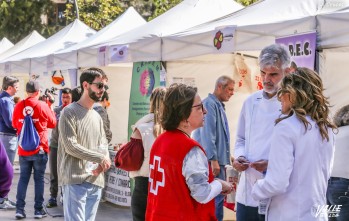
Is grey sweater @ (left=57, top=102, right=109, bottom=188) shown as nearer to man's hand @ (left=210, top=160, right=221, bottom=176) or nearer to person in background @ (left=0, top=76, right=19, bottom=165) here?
man's hand @ (left=210, top=160, right=221, bottom=176)

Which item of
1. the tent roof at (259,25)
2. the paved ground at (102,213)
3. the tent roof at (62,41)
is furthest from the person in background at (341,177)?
the tent roof at (62,41)

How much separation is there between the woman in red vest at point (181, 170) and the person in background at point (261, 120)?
1.68 feet

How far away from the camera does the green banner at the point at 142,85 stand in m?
9.18

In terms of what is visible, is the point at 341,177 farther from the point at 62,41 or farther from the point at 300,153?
the point at 62,41

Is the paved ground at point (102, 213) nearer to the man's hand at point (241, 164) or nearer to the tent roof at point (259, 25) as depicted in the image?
the tent roof at point (259, 25)

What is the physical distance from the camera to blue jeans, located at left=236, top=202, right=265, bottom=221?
4160mm

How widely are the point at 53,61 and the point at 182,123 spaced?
10110mm

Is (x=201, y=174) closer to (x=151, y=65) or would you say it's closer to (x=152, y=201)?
(x=152, y=201)

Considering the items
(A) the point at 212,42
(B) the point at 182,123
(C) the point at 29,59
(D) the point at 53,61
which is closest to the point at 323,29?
(A) the point at 212,42

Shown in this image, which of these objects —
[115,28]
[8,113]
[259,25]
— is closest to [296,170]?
[259,25]

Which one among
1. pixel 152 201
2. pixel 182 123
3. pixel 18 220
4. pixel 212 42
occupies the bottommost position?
pixel 18 220

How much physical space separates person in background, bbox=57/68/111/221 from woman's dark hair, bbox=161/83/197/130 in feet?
6.45

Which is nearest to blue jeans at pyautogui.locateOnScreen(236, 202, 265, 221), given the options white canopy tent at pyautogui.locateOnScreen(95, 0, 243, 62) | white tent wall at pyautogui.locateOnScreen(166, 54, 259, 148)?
white canopy tent at pyautogui.locateOnScreen(95, 0, 243, 62)

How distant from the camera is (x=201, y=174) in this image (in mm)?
3447
